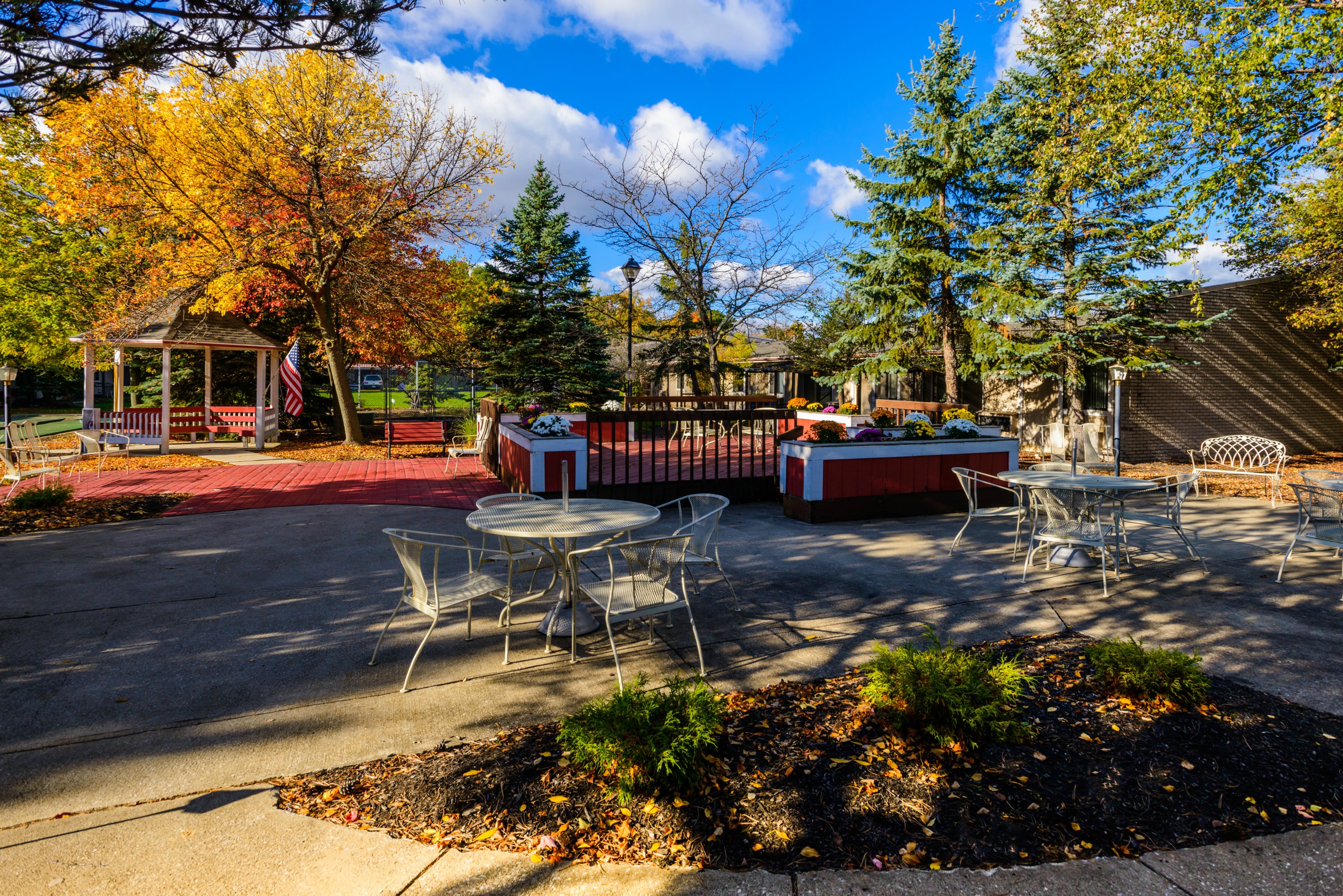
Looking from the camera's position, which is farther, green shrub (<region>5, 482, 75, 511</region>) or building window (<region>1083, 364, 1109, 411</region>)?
building window (<region>1083, 364, 1109, 411</region>)

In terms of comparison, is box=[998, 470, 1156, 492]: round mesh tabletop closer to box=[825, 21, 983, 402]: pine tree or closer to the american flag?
box=[825, 21, 983, 402]: pine tree

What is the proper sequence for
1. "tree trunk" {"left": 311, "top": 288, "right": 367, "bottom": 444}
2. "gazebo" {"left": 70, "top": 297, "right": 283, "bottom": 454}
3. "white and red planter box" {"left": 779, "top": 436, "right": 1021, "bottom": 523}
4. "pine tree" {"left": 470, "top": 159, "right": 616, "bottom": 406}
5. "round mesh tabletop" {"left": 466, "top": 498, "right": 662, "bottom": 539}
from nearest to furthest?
"round mesh tabletop" {"left": 466, "top": 498, "right": 662, "bottom": 539} → "white and red planter box" {"left": 779, "top": 436, "right": 1021, "bottom": 523} → "gazebo" {"left": 70, "top": 297, "right": 283, "bottom": 454} → "tree trunk" {"left": 311, "top": 288, "right": 367, "bottom": 444} → "pine tree" {"left": 470, "top": 159, "right": 616, "bottom": 406}

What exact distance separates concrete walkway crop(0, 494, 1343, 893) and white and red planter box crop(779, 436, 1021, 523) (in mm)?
820

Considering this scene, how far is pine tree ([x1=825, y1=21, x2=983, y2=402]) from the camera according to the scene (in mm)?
15320

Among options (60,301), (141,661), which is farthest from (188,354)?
(141,661)

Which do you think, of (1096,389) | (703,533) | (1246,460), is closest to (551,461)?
(703,533)

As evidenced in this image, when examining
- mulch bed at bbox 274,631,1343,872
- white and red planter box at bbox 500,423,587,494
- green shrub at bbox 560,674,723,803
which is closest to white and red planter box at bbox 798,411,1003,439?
white and red planter box at bbox 500,423,587,494

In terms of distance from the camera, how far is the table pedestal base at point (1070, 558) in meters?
5.48

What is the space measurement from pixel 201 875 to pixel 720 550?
449 cm

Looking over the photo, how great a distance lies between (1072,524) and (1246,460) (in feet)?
38.7

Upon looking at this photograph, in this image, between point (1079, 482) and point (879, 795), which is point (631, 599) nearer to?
point (879, 795)

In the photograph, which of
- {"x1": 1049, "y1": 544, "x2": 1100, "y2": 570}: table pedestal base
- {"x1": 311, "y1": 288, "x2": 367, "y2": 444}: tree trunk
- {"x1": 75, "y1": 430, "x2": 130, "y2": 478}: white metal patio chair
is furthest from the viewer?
{"x1": 311, "y1": 288, "x2": 367, "y2": 444}: tree trunk

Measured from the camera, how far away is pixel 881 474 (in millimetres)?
7672

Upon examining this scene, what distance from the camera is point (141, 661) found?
3498 mm
